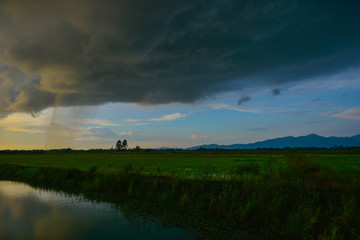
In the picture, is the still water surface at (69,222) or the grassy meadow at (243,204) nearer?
the grassy meadow at (243,204)

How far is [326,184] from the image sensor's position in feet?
47.5

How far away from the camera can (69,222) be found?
10062 millimetres

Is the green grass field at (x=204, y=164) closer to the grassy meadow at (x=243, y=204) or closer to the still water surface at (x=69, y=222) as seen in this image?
the grassy meadow at (x=243, y=204)

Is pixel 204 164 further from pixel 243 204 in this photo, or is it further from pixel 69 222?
pixel 69 222

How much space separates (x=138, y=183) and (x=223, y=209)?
6.73m

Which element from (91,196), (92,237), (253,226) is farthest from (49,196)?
(253,226)

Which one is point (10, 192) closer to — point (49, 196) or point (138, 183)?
point (49, 196)

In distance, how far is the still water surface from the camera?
8562mm

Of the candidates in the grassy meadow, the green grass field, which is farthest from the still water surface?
the green grass field

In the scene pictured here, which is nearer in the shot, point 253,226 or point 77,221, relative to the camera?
point 253,226

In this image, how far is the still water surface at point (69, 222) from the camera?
856 centimetres

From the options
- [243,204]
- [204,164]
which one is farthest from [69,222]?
[204,164]

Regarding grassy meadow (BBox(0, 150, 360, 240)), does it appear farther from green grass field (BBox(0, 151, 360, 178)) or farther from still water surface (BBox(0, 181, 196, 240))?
green grass field (BBox(0, 151, 360, 178))

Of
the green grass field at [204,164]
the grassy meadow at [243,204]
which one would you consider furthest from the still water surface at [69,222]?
the green grass field at [204,164]
